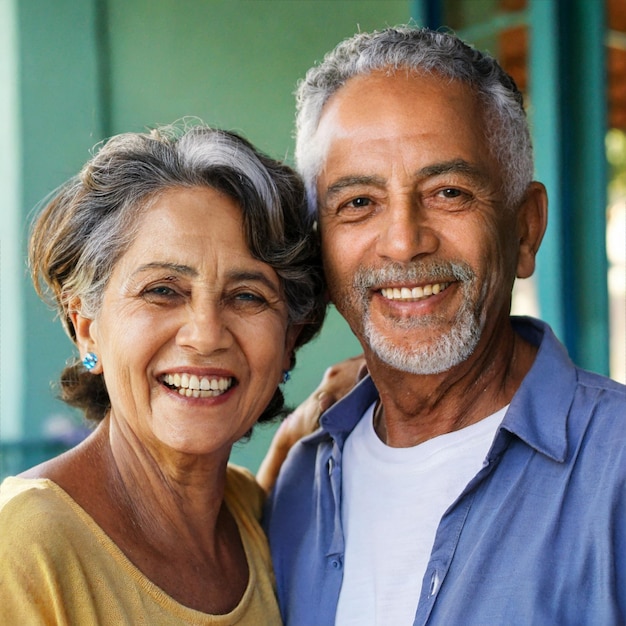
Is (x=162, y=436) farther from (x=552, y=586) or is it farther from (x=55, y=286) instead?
(x=552, y=586)

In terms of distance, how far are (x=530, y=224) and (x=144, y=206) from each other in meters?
1.02

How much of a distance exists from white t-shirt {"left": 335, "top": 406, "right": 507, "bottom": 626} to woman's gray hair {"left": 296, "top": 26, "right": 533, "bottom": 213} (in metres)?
0.62

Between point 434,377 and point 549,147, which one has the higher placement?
point 549,147

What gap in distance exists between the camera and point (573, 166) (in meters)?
3.50

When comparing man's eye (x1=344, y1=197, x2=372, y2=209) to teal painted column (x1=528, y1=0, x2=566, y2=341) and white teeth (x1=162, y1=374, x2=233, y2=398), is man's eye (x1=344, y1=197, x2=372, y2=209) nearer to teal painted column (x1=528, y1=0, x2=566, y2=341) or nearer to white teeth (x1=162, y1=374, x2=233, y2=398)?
white teeth (x1=162, y1=374, x2=233, y2=398)

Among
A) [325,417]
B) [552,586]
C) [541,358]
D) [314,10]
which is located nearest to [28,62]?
[314,10]

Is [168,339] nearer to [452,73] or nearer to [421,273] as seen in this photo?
[421,273]

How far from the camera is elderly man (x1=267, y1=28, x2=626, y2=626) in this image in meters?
1.81

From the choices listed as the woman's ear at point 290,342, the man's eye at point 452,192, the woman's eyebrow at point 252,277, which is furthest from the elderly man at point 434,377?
the woman's eyebrow at point 252,277

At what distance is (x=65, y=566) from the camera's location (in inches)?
64.7

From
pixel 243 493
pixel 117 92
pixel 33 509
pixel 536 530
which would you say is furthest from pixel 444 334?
pixel 117 92

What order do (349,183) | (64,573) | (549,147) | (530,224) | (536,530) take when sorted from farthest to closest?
(549,147)
(530,224)
(349,183)
(536,530)
(64,573)

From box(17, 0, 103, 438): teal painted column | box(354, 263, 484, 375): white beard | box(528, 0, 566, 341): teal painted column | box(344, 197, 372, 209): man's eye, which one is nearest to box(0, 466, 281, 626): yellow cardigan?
box(354, 263, 484, 375): white beard

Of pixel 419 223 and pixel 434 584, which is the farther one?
pixel 419 223
